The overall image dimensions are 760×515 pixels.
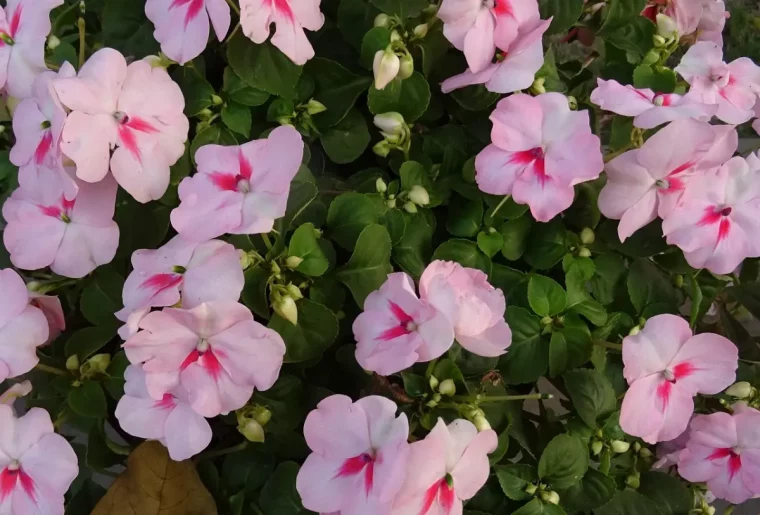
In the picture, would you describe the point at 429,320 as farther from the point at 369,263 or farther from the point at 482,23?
the point at 482,23

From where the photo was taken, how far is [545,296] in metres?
0.52

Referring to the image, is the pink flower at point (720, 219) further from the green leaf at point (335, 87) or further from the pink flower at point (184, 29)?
the pink flower at point (184, 29)

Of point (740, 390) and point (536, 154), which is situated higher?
point (536, 154)

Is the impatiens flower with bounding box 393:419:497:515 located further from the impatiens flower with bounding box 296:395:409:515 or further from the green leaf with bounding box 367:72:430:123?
the green leaf with bounding box 367:72:430:123

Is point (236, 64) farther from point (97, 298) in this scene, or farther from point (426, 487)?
point (426, 487)

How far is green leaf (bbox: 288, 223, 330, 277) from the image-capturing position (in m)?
0.46

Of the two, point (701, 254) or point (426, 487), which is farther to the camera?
point (701, 254)

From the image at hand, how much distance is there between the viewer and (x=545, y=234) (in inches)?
22.0

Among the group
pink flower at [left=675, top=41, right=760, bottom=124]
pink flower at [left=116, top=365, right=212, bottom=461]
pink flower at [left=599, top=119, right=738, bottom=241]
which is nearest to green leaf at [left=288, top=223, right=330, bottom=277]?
pink flower at [left=116, top=365, right=212, bottom=461]

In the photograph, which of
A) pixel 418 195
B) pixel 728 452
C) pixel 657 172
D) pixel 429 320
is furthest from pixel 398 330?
pixel 728 452

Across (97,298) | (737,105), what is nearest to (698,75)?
(737,105)

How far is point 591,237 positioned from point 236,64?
1.10 feet

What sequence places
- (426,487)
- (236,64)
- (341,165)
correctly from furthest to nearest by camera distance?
(341,165) < (236,64) < (426,487)

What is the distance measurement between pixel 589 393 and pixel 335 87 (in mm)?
342
